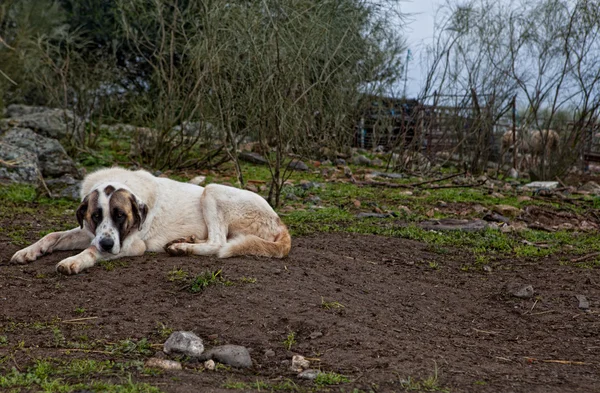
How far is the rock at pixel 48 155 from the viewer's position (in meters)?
9.91

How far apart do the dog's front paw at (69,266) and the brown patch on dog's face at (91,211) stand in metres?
0.38

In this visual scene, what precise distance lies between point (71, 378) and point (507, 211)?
24.6 feet

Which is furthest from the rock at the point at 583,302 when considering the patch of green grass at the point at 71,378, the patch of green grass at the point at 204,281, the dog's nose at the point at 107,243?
the dog's nose at the point at 107,243

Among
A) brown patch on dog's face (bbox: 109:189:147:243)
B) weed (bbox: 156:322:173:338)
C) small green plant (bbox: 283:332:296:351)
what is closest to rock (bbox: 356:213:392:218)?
brown patch on dog's face (bbox: 109:189:147:243)

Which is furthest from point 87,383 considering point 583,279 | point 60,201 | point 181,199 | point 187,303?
point 60,201

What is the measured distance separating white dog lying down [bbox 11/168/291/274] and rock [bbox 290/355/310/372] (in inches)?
77.2

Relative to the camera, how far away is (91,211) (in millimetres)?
5062

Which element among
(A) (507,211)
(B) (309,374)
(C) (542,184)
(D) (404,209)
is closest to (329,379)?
(B) (309,374)

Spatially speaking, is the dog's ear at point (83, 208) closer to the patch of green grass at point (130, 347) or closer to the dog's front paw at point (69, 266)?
the dog's front paw at point (69, 266)

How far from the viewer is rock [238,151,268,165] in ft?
43.3

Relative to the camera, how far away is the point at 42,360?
3328 mm

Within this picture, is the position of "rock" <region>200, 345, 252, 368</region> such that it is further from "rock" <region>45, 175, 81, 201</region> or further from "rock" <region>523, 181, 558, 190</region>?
"rock" <region>523, 181, 558, 190</region>

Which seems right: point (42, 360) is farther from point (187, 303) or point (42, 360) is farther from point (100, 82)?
point (100, 82)

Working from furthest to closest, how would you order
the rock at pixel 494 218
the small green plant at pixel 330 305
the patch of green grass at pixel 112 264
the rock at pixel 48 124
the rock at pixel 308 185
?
the rock at pixel 48 124 → the rock at pixel 308 185 → the rock at pixel 494 218 → the patch of green grass at pixel 112 264 → the small green plant at pixel 330 305
